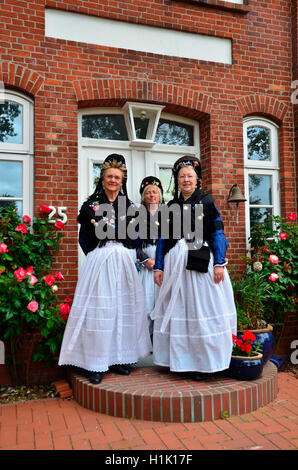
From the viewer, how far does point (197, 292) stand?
3.50m

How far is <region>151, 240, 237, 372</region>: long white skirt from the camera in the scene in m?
3.46

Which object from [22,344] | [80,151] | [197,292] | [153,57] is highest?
[153,57]

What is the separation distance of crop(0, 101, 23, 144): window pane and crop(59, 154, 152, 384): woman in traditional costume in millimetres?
1517

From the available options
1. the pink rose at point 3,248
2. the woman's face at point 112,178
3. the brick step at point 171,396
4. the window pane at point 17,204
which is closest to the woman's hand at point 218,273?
the brick step at point 171,396

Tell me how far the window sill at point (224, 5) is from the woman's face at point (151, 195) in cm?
262

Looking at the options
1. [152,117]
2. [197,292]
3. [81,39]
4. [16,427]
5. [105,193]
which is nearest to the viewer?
[16,427]

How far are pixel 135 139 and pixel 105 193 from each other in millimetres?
1535

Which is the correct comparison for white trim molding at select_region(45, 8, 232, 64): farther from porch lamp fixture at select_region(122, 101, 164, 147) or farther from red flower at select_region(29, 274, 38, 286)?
red flower at select_region(29, 274, 38, 286)

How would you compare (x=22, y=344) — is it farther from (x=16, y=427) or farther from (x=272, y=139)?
(x=272, y=139)

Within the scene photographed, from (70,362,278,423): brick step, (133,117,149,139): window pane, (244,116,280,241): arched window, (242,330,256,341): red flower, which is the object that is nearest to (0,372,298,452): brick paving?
(70,362,278,423): brick step

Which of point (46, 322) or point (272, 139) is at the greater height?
point (272, 139)

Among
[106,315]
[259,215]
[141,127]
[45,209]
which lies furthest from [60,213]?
[259,215]
